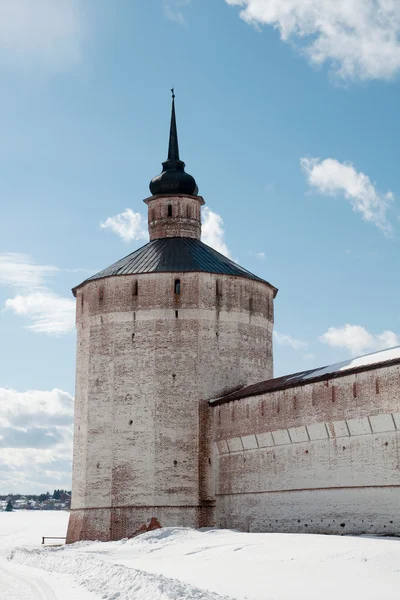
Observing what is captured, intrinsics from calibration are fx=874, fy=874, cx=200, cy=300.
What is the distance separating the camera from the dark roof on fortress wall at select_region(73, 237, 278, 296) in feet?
106

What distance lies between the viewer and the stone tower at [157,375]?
1189 inches

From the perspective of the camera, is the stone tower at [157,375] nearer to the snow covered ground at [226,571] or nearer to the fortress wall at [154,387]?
the fortress wall at [154,387]

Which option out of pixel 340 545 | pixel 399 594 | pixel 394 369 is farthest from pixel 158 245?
pixel 399 594

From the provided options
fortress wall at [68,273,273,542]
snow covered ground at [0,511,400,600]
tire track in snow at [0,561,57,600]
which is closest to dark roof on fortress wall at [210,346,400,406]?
fortress wall at [68,273,273,542]

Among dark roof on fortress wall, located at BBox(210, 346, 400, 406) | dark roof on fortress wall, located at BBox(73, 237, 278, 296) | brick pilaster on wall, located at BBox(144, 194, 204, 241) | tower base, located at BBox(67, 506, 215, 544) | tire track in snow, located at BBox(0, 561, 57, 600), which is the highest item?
brick pilaster on wall, located at BBox(144, 194, 204, 241)

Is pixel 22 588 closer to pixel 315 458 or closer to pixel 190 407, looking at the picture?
pixel 315 458

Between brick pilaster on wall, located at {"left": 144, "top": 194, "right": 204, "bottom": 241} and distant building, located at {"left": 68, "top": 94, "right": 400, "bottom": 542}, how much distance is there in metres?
0.06

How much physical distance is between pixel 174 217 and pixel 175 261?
3.68 metres

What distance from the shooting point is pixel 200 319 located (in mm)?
31641

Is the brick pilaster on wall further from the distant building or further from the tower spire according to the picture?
the tower spire

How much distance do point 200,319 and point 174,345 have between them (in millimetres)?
1350

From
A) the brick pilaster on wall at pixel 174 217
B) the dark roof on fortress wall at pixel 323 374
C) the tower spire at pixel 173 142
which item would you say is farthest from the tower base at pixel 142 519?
the tower spire at pixel 173 142

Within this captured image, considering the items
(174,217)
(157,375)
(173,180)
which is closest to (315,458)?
(157,375)

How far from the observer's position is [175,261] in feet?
107
